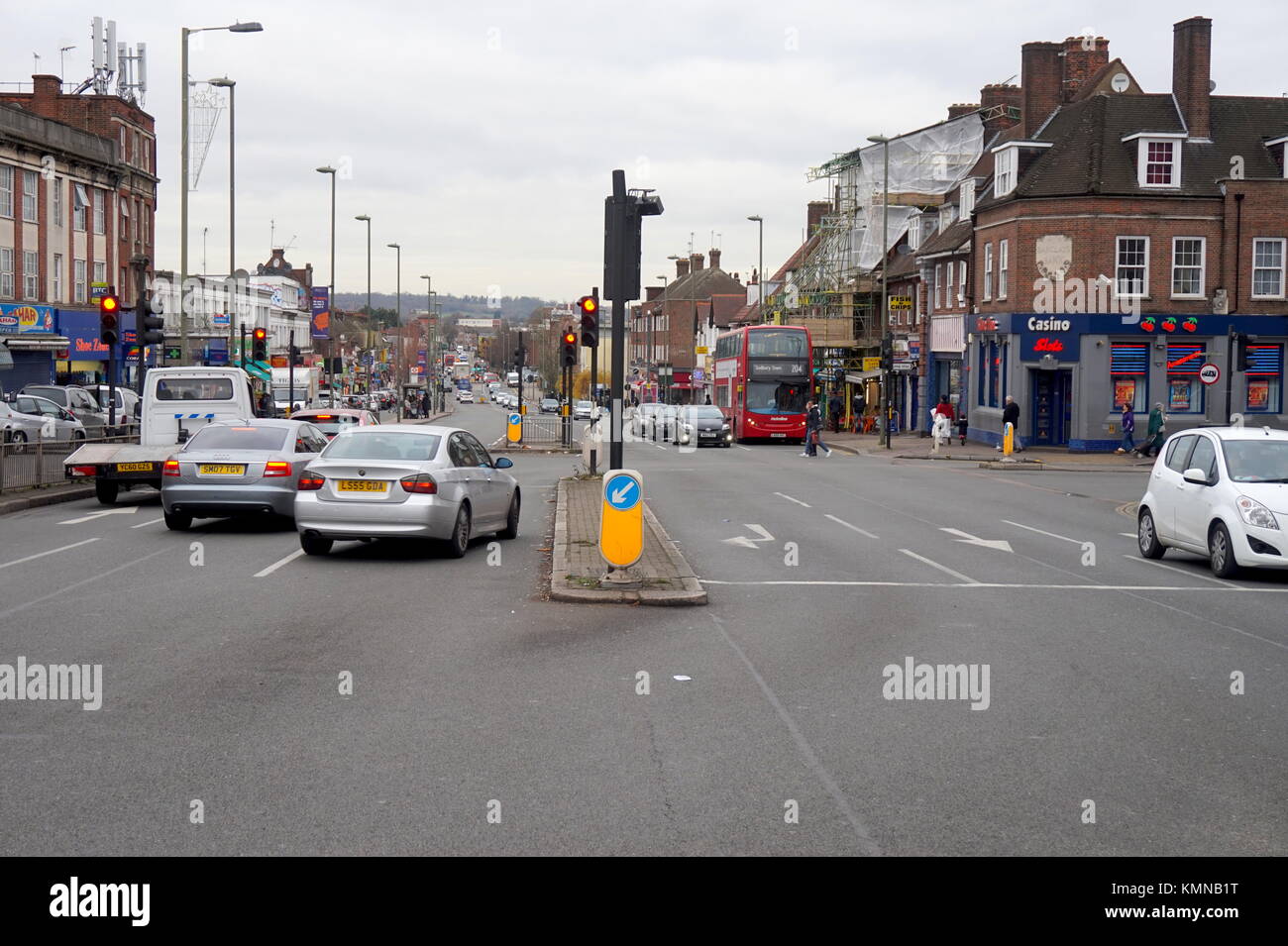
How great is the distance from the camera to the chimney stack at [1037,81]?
4916 centimetres

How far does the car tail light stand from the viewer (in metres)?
14.7

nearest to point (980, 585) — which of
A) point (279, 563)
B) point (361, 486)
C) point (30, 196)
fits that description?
point (361, 486)

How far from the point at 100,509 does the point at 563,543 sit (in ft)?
31.6

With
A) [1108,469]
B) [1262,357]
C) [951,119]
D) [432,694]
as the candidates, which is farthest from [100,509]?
[951,119]

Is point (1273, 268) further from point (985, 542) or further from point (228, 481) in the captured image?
point (228, 481)

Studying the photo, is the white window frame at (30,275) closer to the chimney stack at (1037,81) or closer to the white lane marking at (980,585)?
the chimney stack at (1037,81)

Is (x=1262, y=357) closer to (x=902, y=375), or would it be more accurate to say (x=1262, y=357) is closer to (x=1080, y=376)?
(x=1080, y=376)

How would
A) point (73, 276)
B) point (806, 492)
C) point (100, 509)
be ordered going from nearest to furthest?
point (100, 509) < point (806, 492) < point (73, 276)

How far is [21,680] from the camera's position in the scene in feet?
28.1

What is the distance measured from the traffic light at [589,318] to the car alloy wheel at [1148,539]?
37.3 feet

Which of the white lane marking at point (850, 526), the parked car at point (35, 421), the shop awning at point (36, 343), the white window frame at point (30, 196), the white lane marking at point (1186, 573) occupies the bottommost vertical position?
the white lane marking at point (1186, 573)

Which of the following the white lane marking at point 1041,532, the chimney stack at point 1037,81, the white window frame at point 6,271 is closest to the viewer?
the white lane marking at point 1041,532

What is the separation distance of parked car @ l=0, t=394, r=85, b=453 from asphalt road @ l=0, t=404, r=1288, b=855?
60.4ft

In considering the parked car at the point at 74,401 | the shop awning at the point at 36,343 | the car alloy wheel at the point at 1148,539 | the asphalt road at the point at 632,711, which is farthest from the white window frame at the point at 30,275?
the car alloy wheel at the point at 1148,539
